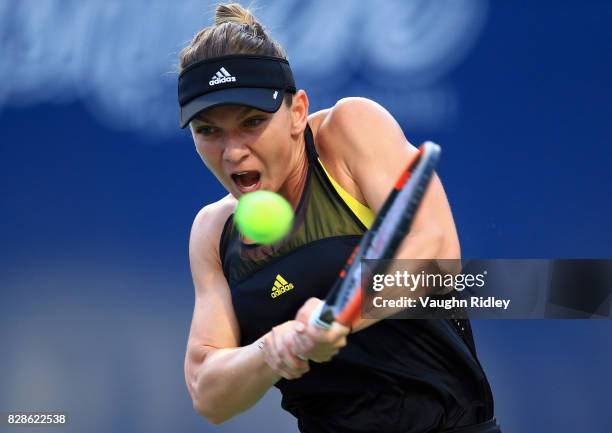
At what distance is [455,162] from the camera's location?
3.79m

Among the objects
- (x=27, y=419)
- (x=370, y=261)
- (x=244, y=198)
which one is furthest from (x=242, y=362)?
(x=27, y=419)

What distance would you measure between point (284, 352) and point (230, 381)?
16.5 inches

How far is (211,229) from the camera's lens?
253 centimetres

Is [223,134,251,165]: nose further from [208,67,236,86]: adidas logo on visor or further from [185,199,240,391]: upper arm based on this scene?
[185,199,240,391]: upper arm

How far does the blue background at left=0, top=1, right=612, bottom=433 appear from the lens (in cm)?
370

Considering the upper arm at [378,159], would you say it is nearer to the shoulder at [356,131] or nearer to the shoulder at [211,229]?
the shoulder at [356,131]

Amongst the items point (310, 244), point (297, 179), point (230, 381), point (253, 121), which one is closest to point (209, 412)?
point (230, 381)

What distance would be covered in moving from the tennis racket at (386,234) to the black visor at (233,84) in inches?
23.0

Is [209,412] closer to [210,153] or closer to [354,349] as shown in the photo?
[354,349]

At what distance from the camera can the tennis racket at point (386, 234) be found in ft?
5.20

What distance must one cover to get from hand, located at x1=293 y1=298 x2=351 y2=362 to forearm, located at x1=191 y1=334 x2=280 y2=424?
295 mm

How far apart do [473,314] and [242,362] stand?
806mm

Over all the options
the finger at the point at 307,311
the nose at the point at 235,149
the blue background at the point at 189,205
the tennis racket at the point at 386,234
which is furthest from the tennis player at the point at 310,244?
the blue background at the point at 189,205

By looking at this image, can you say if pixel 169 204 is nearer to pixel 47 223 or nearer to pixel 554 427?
pixel 47 223
